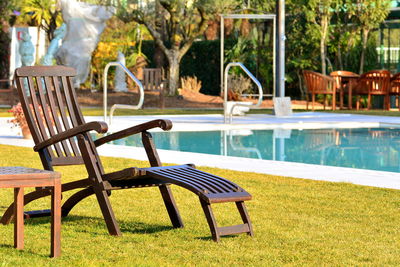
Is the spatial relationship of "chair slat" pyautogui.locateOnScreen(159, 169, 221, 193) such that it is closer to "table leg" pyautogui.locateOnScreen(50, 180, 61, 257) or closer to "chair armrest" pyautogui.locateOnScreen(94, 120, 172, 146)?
"chair armrest" pyautogui.locateOnScreen(94, 120, 172, 146)

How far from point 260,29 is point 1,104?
22.7 ft

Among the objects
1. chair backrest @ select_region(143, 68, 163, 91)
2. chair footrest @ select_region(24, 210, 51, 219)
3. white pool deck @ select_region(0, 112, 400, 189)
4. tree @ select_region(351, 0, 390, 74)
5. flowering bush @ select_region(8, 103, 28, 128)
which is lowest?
white pool deck @ select_region(0, 112, 400, 189)

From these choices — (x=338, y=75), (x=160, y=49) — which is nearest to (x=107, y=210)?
(x=338, y=75)

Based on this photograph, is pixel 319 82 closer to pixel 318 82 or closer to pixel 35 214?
pixel 318 82

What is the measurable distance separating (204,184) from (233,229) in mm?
315

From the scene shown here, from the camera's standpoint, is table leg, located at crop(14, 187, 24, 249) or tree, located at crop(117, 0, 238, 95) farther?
tree, located at crop(117, 0, 238, 95)

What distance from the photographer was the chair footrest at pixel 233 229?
4801 millimetres

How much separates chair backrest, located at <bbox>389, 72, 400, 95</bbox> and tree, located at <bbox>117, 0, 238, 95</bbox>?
4423mm

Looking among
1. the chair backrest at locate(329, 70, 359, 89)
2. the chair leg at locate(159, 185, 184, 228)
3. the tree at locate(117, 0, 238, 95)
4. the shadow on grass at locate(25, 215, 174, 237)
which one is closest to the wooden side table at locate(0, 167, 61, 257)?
the shadow on grass at locate(25, 215, 174, 237)

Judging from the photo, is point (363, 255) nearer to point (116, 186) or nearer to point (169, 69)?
point (116, 186)

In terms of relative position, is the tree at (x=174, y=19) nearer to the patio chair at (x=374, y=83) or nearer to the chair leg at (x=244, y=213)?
the patio chair at (x=374, y=83)

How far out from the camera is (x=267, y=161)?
349 inches

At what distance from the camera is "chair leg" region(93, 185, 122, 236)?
4871 mm

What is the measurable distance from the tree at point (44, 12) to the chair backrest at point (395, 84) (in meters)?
11.5
